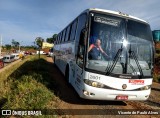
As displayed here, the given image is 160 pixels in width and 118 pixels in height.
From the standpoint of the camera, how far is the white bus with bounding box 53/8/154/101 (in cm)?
736

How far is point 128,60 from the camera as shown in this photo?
24.7ft

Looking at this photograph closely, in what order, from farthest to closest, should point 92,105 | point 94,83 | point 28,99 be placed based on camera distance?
1. point 92,105
2. point 28,99
3. point 94,83

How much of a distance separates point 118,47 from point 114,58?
0.42 meters

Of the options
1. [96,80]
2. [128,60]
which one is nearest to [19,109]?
[96,80]

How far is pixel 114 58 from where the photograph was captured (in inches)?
292

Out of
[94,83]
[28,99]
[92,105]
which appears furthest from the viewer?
[92,105]

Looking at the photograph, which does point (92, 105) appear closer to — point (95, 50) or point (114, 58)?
point (114, 58)

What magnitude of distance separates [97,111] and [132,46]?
8.38 feet

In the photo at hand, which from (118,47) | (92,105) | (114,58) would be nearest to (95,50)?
(114,58)

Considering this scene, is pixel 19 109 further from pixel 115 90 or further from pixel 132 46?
pixel 132 46

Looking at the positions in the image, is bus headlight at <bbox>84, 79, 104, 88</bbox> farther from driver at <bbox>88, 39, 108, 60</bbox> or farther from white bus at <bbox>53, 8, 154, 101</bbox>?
driver at <bbox>88, 39, 108, 60</bbox>

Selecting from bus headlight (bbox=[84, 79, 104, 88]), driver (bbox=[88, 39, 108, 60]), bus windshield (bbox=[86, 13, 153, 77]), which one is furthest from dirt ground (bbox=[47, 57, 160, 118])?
driver (bbox=[88, 39, 108, 60])

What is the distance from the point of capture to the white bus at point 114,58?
7363 mm

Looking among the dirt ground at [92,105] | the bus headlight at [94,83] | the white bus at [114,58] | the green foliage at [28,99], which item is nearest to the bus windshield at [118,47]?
the white bus at [114,58]
